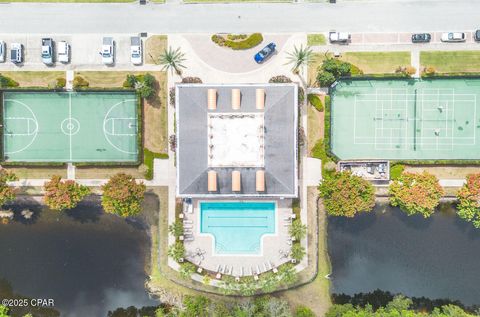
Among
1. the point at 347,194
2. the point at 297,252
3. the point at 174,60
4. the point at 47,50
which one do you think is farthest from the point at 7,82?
the point at 347,194

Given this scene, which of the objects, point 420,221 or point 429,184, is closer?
point 429,184

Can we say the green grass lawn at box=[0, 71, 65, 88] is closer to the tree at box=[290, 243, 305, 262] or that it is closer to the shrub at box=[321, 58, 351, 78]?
the shrub at box=[321, 58, 351, 78]

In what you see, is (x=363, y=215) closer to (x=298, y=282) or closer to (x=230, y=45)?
(x=298, y=282)

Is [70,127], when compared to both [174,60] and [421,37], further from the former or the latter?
[421,37]

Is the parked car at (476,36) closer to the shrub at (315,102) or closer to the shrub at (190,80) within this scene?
the shrub at (315,102)

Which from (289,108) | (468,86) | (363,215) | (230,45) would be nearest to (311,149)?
(289,108)

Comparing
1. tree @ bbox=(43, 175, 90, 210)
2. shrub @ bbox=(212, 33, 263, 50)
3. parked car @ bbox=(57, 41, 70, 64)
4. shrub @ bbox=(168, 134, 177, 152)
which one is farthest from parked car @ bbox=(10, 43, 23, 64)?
shrub @ bbox=(212, 33, 263, 50)

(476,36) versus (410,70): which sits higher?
(476,36)
